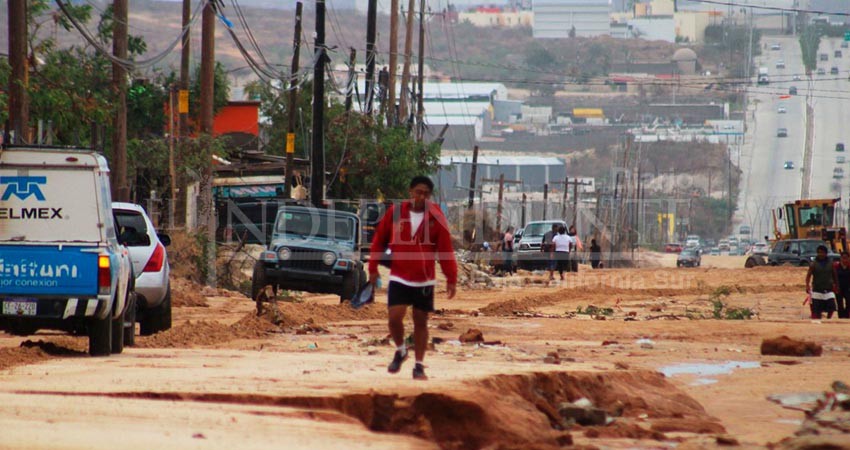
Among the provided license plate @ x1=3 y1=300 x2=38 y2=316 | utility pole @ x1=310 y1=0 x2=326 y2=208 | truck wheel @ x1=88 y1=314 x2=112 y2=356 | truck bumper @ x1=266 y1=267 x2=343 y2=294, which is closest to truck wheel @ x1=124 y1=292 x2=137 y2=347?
truck wheel @ x1=88 y1=314 x2=112 y2=356

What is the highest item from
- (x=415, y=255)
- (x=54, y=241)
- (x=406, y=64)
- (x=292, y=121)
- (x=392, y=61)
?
(x=406, y=64)

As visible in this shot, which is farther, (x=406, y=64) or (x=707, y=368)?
(x=406, y=64)

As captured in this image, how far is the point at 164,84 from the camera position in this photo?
53125 millimetres

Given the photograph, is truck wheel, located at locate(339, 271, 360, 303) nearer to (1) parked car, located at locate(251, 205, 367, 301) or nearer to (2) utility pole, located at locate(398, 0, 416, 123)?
(1) parked car, located at locate(251, 205, 367, 301)

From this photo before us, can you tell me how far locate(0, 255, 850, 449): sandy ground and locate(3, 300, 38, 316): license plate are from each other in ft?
1.53

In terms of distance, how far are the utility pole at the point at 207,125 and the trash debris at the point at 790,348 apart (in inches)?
702

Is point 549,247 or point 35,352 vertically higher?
point 35,352

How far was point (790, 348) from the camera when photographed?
1912 cm

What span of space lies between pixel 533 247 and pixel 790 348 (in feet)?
116

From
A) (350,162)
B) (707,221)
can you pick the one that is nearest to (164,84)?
(350,162)

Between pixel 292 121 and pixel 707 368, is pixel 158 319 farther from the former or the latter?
pixel 292 121

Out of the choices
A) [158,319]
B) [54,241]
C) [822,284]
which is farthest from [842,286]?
[54,241]

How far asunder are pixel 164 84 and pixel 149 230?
34.8 m

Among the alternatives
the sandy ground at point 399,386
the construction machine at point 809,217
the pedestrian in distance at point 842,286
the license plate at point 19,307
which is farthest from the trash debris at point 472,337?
the construction machine at point 809,217
